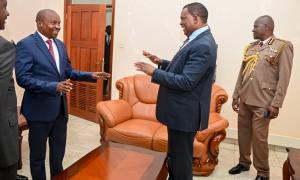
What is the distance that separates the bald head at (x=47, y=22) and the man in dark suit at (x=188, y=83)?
0.67m

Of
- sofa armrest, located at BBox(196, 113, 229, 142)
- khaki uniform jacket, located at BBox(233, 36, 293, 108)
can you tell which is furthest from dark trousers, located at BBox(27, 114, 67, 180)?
khaki uniform jacket, located at BBox(233, 36, 293, 108)

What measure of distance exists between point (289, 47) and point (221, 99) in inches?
37.6

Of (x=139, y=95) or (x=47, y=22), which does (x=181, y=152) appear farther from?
(x=139, y=95)

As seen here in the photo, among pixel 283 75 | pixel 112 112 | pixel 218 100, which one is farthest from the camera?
pixel 218 100

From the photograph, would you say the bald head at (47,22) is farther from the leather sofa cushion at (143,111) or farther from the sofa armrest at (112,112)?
the leather sofa cushion at (143,111)

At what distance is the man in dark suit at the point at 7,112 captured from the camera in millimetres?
1330

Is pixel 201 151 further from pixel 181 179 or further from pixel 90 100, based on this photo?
pixel 90 100

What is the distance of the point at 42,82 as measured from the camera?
189 cm

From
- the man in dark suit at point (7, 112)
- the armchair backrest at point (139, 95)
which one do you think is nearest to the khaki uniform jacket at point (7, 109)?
the man in dark suit at point (7, 112)

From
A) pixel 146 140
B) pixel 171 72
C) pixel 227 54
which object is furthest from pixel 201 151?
pixel 227 54

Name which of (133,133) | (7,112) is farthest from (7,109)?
(133,133)

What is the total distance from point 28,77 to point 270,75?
6.65 ft

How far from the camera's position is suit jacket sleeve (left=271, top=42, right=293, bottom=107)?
97.9 inches

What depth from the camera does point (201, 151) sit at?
2.74 meters
